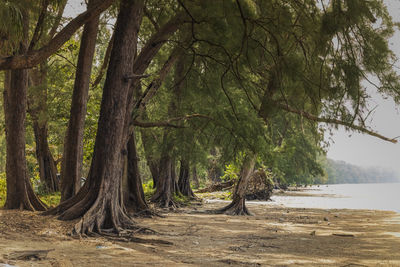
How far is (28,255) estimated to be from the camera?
5410 mm

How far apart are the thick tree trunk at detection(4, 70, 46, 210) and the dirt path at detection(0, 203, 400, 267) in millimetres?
1414

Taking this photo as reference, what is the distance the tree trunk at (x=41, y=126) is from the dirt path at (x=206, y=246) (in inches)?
270

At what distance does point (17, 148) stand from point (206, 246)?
5684 millimetres

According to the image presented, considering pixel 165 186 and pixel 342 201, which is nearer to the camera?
pixel 165 186

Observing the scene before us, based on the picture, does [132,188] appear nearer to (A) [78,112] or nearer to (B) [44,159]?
(A) [78,112]

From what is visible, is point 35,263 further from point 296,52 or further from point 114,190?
point 296,52

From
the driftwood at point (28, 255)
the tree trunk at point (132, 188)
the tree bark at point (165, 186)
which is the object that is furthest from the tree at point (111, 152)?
the tree bark at point (165, 186)

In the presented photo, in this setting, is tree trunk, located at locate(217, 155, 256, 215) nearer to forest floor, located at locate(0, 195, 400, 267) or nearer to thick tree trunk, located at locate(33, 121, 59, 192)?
forest floor, located at locate(0, 195, 400, 267)

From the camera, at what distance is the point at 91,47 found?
11547mm

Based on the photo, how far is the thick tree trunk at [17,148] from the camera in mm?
10617

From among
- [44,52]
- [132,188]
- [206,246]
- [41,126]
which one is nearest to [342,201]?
[132,188]

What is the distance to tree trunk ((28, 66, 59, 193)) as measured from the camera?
15.3 m

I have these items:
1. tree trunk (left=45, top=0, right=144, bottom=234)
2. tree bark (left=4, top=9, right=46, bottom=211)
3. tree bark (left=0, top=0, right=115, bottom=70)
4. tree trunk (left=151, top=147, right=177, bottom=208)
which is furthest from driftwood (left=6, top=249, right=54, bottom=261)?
tree trunk (left=151, top=147, right=177, bottom=208)

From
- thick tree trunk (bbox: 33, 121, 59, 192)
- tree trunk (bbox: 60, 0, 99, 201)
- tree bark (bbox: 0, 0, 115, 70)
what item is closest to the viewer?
tree bark (bbox: 0, 0, 115, 70)
